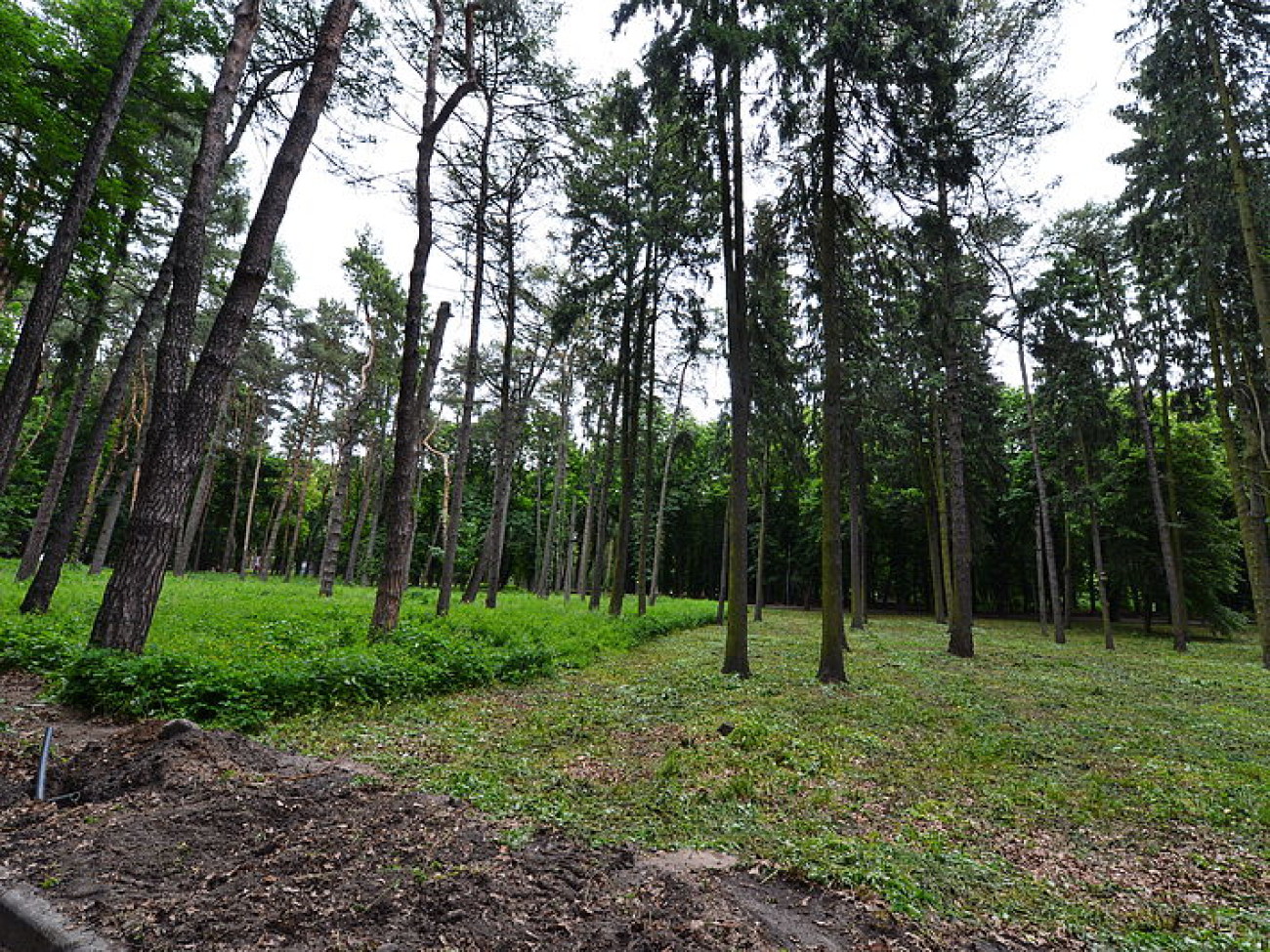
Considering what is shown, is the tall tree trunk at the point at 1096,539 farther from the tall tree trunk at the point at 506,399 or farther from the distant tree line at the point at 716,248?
the tall tree trunk at the point at 506,399

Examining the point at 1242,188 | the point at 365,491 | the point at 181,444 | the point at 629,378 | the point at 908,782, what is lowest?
the point at 908,782

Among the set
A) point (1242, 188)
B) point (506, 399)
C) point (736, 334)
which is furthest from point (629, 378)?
point (1242, 188)

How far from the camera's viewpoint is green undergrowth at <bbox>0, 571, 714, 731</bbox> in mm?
4953

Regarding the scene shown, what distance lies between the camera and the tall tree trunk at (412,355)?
360 inches

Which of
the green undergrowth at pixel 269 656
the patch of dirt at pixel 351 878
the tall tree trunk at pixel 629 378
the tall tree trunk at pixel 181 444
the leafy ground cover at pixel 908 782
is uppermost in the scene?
the tall tree trunk at pixel 629 378

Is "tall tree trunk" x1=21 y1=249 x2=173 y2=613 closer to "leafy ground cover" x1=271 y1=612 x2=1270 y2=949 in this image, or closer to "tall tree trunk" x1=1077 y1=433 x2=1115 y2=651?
"leafy ground cover" x1=271 y1=612 x2=1270 y2=949

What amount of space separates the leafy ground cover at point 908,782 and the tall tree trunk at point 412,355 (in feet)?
9.44

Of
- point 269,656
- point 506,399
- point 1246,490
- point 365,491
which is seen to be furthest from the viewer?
point 365,491

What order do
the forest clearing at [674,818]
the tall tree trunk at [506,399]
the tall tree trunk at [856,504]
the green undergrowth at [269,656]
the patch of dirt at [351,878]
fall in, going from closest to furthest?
the patch of dirt at [351,878]
the forest clearing at [674,818]
the green undergrowth at [269,656]
the tall tree trunk at [506,399]
the tall tree trunk at [856,504]

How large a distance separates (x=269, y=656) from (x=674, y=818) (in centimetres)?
543

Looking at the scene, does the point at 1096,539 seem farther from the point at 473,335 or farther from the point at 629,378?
the point at 473,335

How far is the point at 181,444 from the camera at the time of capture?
5.75 metres

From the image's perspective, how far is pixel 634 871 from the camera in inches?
115

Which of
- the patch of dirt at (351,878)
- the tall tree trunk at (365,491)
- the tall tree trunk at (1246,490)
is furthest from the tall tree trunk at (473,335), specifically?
the tall tree trunk at (1246,490)
